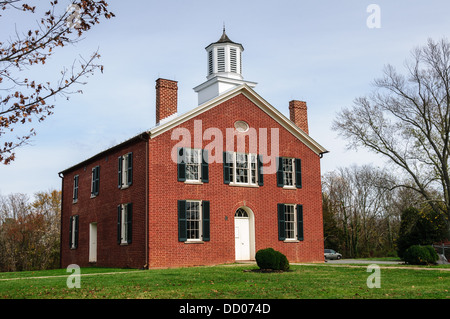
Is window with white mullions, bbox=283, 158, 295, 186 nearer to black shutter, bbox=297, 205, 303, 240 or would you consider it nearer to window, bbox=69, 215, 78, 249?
black shutter, bbox=297, 205, 303, 240

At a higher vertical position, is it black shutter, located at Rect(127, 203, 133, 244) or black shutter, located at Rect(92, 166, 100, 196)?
black shutter, located at Rect(92, 166, 100, 196)

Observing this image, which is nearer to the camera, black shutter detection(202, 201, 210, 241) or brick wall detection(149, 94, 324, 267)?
brick wall detection(149, 94, 324, 267)

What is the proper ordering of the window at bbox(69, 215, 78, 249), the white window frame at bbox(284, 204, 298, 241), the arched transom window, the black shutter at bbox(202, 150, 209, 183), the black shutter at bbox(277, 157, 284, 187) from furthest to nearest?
the window at bbox(69, 215, 78, 249), the white window frame at bbox(284, 204, 298, 241), the black shutter at bbox(277, 157, 284, 187), the arched transom window, the black shutter at bbox(202, 150, 209, 183)

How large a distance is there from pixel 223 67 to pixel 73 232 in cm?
1251

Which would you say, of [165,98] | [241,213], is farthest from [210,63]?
[241,213]

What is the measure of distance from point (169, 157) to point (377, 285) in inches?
438

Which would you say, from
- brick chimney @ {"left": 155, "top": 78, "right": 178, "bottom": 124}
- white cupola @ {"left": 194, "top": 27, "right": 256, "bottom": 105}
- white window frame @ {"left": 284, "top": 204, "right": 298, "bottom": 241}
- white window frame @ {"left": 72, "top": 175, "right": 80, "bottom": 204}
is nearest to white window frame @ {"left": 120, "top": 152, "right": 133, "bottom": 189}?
brick chimney @ {"left": 155, "top": 78, "right": 178, "bottom": 124}

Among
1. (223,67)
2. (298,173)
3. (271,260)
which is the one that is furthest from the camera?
(223,67)

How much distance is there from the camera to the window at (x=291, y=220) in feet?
77.2

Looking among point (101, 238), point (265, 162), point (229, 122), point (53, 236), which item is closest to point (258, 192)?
point (265, 162)

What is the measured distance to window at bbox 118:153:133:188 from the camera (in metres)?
22.1

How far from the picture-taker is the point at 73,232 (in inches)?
1102

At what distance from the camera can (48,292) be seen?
1162 centimetres

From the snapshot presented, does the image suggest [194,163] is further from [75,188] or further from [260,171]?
[75,188]
